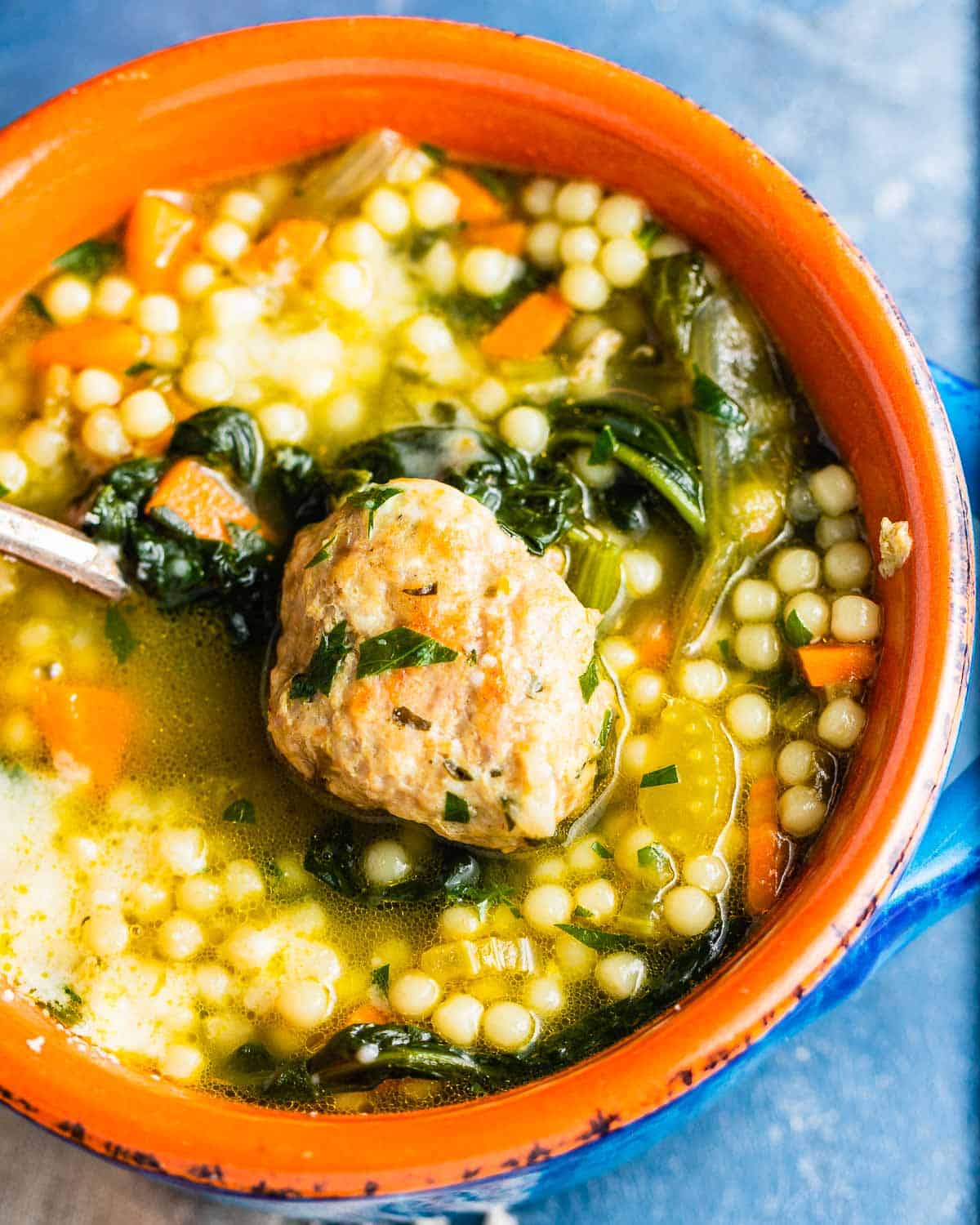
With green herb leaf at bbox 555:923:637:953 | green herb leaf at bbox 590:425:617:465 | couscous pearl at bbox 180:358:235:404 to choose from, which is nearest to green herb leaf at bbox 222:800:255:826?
green herb leaf at bbox 555:923:637:953

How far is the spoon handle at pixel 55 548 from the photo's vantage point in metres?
2.62

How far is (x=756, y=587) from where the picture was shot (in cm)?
265

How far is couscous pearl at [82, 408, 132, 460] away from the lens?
2770 millimetres

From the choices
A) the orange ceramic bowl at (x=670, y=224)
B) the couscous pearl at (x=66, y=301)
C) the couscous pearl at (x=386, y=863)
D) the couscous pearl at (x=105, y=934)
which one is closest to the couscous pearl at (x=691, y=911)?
the orange ceramic bowl at (x=670, y=224)

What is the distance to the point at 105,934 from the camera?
8.14 ft

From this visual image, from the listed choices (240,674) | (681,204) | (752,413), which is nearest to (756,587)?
(752,413)

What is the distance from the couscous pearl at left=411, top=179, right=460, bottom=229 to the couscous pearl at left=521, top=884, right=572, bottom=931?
1406 millimetres

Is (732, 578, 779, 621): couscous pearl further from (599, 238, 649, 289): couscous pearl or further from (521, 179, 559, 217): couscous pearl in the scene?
(521, 179, 559, 217): couscous pearl

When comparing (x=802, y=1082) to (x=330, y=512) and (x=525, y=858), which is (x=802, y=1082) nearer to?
(x=525, y=858)

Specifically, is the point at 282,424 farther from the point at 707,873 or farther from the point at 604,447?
the point at 707,873

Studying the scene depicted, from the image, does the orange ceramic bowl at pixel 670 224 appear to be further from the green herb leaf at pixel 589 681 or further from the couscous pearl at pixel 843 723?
the green herb leaf at pixel 589 681

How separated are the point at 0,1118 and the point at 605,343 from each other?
2.04 m

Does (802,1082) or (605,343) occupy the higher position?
(605,343)

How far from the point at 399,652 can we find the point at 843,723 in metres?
0.81
